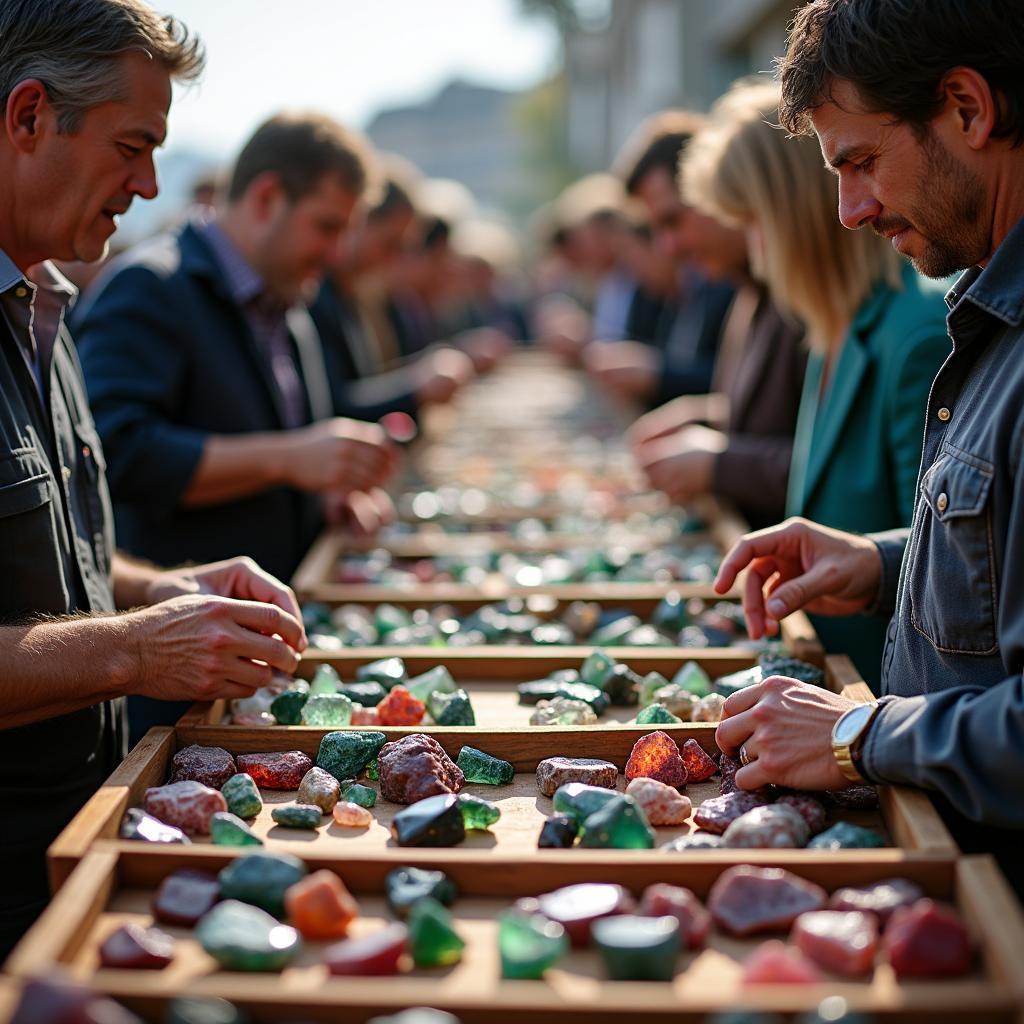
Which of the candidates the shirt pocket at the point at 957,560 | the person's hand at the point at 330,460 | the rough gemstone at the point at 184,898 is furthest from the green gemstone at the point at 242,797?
the person's hand at the point at 330,460

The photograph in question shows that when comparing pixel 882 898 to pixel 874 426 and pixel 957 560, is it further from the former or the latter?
pixel 874 426

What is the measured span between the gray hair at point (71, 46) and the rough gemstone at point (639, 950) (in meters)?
1.64

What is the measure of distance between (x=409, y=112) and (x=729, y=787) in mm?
79360

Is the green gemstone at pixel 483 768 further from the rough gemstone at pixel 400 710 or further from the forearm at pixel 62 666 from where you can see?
the forearm at pixel 62 666

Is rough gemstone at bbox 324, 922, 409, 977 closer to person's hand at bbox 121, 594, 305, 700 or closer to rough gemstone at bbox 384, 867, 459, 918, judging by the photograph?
rough gemstone at bbox 384, 867, 459, 918

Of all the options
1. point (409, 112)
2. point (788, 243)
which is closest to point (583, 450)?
point (788, 243)

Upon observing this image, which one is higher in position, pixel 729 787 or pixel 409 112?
pixel 409 112

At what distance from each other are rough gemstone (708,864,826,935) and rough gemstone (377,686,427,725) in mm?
755

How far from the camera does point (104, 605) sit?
2141 mm

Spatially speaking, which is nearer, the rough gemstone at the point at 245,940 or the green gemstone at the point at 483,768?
the rough gemstone at the point at 245,940

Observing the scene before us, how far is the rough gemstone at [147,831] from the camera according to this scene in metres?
1.43

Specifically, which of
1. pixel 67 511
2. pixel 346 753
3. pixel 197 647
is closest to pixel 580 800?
pixel 346 753

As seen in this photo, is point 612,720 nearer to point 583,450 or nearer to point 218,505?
point 218,505

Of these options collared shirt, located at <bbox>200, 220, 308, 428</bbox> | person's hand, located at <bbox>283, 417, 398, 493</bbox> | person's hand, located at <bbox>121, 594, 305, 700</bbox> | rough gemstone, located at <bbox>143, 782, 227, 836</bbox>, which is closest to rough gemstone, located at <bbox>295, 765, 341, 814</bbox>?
rough gemstone, located at <bbox>143, 782, 227, 836</bbox>
